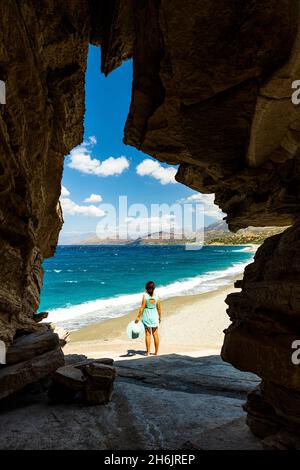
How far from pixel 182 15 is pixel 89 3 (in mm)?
4317

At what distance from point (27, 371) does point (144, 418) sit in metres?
2.57

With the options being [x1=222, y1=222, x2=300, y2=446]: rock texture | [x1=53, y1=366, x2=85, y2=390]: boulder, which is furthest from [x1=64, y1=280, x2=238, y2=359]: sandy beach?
[x1=222, y1=222, x2=300, y2=446]: rock texture

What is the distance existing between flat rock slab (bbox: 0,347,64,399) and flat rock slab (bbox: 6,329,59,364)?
10 cm

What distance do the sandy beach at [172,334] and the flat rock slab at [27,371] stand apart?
20.4 ft

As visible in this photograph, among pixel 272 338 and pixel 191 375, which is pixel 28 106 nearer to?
pixel 272 338

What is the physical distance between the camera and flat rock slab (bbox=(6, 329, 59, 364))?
5930mm

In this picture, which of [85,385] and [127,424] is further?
[85,385]

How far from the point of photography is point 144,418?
5.58 metres

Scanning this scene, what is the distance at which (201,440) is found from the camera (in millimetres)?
4344

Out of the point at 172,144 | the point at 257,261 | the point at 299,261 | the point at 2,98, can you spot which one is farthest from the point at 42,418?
the point at 172,144

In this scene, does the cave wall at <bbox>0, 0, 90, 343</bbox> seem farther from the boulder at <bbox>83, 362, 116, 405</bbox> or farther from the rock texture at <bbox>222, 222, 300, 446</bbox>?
the rock texture at <bbox>222, 222, 300, 446</bbox>

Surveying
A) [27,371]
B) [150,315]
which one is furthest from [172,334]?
[27,371]

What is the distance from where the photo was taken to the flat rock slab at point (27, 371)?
5.44m
